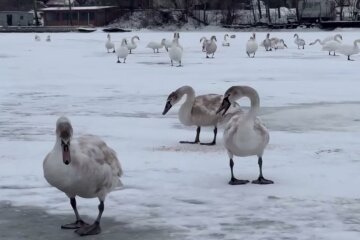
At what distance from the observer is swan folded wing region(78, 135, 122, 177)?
16.4ft

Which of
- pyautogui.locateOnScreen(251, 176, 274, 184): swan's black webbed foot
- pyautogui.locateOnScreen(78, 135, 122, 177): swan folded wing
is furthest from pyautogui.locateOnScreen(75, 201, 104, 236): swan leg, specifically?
pyautogui.locateOnScreen(251, 176, 274, 184): swan's black webbed foot

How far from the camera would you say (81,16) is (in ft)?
299

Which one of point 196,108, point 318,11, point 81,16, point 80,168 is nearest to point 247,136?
point 80,168

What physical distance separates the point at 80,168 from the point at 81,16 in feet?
289

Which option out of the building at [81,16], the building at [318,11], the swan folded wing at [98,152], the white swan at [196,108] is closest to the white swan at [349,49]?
the white swan at [196,108]

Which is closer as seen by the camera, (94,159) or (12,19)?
(94,159)

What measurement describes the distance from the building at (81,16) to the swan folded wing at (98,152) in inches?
3266

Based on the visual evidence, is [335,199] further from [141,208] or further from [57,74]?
[57,74]

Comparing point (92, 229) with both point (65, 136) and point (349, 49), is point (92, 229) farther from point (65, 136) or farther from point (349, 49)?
point (349, 49)

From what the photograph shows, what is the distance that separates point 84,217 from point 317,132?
4.93m

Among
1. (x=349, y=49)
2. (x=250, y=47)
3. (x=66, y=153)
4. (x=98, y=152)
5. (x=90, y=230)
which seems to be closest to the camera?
(x=66, y=153)

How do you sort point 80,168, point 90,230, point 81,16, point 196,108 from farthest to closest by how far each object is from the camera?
point 81,16 → point 196,108 → point 90,230 → point 80,168

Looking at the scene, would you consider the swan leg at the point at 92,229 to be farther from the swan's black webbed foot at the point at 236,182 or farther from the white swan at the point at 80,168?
the swan's black webbed foot at the point at 236,182

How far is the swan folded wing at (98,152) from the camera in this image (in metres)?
5.01
